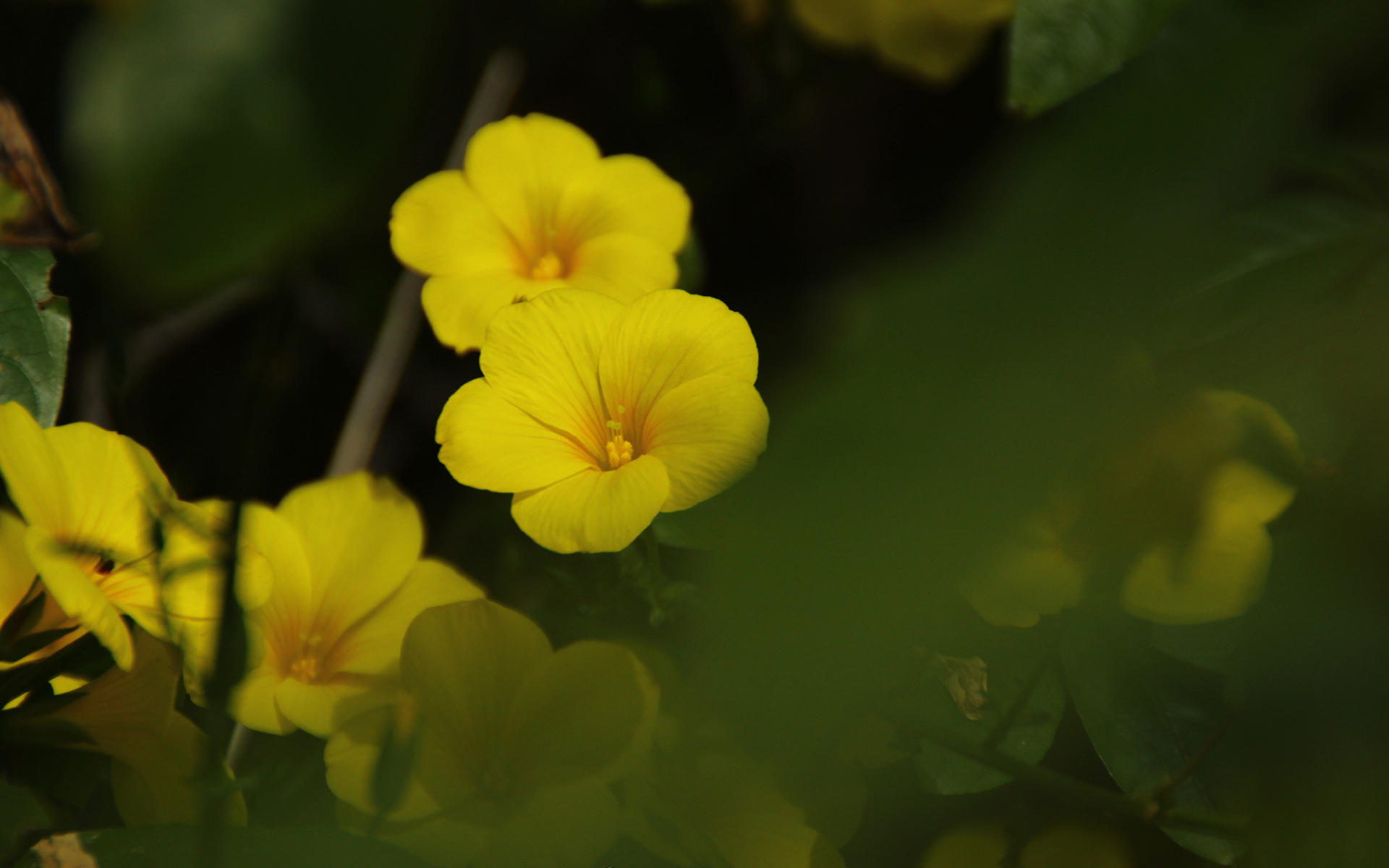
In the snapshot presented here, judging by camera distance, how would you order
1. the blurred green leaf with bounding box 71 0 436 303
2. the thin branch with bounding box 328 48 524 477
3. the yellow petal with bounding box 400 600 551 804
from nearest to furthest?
the blurred green leaf with bounding box 71 0 436 303
the yellow petal with bounding box 400 600 551 804
the thin branch with bounding box 328 48 524 477

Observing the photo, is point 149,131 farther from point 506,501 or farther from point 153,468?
point 506,501

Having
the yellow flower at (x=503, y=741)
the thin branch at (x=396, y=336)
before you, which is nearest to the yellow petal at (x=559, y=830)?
the yellow flower at (x=503, y=741)

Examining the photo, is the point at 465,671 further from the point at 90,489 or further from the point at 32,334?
the point at 32,334

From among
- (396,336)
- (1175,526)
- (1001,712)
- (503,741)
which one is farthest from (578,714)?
(396,336)

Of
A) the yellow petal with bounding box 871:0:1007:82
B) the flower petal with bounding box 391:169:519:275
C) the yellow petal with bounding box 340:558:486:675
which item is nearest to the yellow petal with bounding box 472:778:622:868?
the yellow petal with bounding box 340:558:486:675

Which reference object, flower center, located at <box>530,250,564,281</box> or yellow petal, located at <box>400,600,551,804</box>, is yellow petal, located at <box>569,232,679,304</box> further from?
yellow petal, located at <box>400,600,551,804</box>

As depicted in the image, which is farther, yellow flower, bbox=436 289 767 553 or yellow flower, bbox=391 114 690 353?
yellow flower, bbox=391 114 690 353
